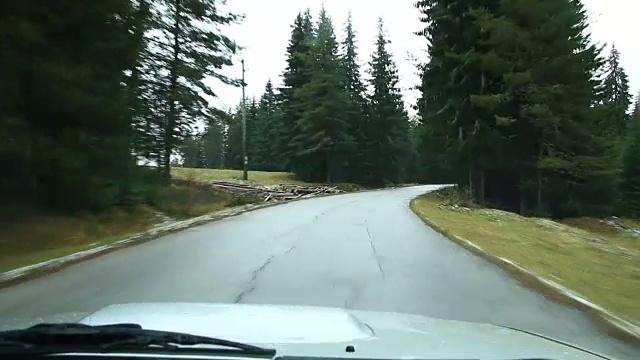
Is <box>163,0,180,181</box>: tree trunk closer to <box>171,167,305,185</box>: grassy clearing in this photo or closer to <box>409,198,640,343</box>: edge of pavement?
<box>171,167,305,185</box>: grassy clearing

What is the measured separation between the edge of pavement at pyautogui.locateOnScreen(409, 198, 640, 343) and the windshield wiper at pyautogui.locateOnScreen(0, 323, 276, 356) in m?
6.31

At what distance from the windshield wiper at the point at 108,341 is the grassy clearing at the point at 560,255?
7.40 meters

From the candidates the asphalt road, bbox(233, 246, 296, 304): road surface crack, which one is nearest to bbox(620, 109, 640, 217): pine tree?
the asphalt road

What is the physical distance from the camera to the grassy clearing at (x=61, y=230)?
15.3m

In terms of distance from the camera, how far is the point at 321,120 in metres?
65.8

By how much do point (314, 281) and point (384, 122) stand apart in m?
63.8

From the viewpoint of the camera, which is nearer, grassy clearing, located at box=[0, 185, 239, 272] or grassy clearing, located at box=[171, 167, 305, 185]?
grassy clearing, located at box=[0, 185, 239, 272]

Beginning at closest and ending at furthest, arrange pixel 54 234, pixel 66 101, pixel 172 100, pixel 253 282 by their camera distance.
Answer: pixel 253 282 < pixel 66 101 < pixel 54 234 < pixel 172 100

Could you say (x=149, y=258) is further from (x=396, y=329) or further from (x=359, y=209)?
(x=359, y=209)

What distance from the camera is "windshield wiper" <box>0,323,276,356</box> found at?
2.48 metres

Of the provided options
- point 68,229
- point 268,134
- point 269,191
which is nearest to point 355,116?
point 268,134

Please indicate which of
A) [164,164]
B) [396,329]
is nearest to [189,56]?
[164,164]

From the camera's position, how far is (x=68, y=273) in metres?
12.7

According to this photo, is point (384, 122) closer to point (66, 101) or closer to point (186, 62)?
point (186, 62)
